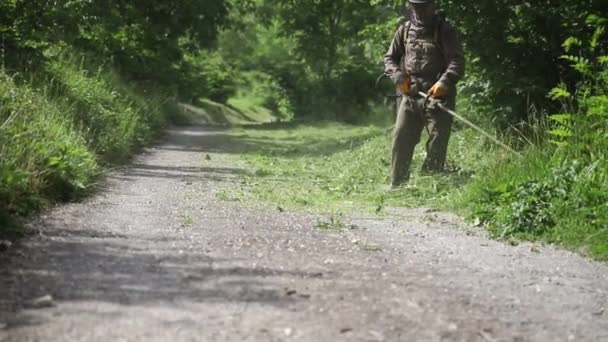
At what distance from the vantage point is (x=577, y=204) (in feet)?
27.3

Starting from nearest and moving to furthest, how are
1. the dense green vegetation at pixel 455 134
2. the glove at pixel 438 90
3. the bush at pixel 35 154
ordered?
the bush at pixel 35 154
the dense green vegetation at pixel 455 134
the glove at pixel 438 90

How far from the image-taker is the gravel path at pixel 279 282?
194 inches

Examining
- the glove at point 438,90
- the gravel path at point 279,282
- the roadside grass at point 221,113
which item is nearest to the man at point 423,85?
the glove at point 438,90

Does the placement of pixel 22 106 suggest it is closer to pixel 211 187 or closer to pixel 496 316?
pixel 211 187

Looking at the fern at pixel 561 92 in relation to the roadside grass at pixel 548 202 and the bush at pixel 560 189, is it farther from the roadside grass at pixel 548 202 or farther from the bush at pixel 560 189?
the roadside grass at pixel 548 202

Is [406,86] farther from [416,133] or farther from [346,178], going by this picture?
[346,178]

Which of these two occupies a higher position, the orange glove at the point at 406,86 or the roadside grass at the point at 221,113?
the orange glove at the point at 406,86

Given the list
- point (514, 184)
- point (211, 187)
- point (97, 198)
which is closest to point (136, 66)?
point (211, 187)

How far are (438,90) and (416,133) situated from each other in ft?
2.62

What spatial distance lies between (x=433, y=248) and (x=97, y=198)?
13.0 ft

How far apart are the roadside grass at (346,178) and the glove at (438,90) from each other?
0.96 m

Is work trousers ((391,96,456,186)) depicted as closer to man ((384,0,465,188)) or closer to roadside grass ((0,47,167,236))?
man ((384,0,465,188))

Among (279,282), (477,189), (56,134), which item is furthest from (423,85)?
(279,282)

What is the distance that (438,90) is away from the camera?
38.4ft
